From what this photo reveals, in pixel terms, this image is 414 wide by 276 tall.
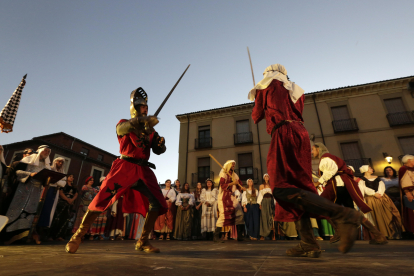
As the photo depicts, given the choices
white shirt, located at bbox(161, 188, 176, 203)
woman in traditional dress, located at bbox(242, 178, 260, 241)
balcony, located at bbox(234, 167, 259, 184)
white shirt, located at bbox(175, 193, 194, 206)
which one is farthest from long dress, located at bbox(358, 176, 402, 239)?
balcony, located at bbox(234, 167, 259, 184)

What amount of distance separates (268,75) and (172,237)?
6.96m

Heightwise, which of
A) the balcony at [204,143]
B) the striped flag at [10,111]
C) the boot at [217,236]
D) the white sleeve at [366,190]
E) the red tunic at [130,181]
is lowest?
the boot at [217,236]

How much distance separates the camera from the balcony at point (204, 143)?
18906mm

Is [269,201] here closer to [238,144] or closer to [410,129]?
[238,144]

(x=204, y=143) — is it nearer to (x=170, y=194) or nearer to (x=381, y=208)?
(x=170, y=194)

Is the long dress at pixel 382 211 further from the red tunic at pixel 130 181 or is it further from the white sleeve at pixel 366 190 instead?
the red tunic at pixel 130 181

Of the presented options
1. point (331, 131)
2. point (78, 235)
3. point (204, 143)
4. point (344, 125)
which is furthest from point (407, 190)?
point (204, 143)

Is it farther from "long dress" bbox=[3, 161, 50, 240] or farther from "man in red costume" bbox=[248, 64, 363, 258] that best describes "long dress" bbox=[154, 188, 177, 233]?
"man in red costume" bbox=[248, 64, 363, 258]

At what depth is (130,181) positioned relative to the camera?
8.35 feet

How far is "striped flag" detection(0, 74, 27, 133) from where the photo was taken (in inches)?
255

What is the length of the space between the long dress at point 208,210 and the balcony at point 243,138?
10.9m

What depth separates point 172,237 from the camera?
25.3 feet

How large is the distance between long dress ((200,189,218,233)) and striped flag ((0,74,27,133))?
21.0 ft

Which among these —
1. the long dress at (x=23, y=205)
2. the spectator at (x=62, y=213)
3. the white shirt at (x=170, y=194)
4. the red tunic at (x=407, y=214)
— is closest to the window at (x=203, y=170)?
the white shirt at (x=170, y=194)
